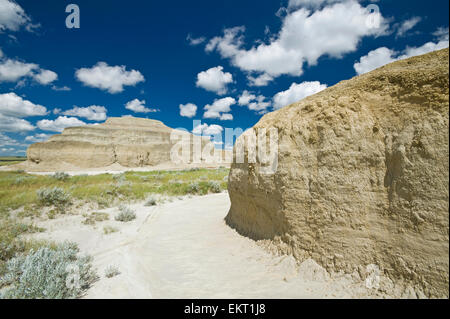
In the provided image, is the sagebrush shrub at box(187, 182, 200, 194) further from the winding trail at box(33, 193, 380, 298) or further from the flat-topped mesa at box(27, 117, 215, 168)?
the flat-topped mesa at box(27, 117, 215, 168)

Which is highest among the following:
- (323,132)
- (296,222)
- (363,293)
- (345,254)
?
(323,132)

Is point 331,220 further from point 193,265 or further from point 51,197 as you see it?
point 51,197

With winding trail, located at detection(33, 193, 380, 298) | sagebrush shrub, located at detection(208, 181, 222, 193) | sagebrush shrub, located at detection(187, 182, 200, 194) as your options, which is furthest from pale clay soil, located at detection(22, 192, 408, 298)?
sagebrush shrub, located at detection(208, 181, 222, 193)

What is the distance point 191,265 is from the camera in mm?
4074

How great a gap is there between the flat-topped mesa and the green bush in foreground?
39.5m

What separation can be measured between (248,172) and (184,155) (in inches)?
1839

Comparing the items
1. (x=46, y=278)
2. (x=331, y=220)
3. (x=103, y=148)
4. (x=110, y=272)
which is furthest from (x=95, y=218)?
(x=103, y=148)

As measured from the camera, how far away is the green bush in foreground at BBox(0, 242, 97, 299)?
2900 millimetres

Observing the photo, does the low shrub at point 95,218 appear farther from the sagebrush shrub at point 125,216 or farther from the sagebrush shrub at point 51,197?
the sagebrush shrub at point 51,197

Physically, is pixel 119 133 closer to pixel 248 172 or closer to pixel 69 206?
pixel 69 206

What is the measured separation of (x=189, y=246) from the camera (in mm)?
5086

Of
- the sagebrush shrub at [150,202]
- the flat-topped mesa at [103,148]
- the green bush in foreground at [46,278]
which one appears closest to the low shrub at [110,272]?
the green bush in foreground at [46,278]

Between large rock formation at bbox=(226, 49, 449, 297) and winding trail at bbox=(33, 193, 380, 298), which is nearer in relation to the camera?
large rock formation at bbox=(226, 49, 449, 297)
